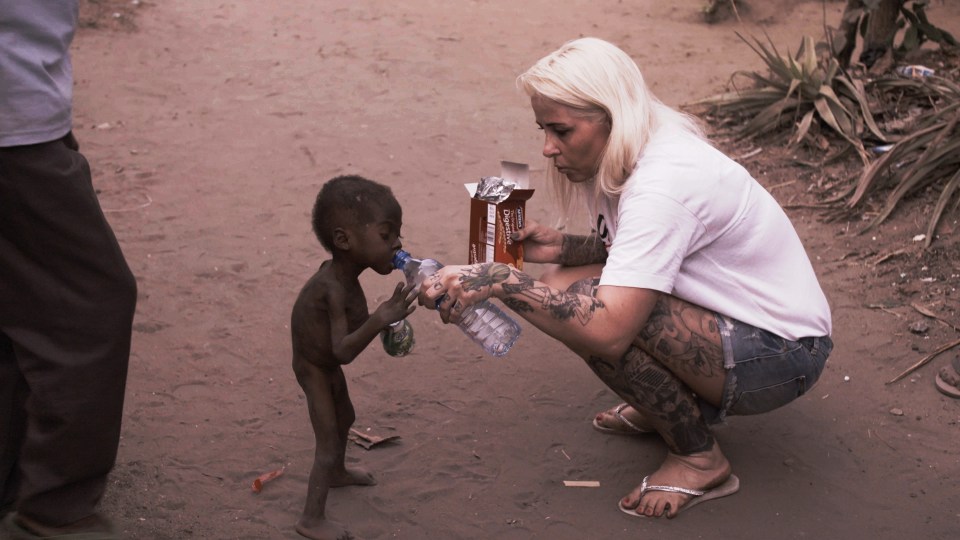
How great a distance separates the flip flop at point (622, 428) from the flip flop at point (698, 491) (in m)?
0.33

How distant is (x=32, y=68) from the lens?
250 centimetres

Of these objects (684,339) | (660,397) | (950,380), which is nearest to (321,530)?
(660,397)

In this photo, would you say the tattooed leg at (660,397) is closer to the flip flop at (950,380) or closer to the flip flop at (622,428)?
the flip flop at (622,428)

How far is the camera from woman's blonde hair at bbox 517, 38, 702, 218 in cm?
293

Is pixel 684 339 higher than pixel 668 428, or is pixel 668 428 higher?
pixel 684 339

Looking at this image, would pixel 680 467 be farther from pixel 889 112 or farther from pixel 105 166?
pixel 105 166

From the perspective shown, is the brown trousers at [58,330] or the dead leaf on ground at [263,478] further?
the dead leaf on ground at [263,478]

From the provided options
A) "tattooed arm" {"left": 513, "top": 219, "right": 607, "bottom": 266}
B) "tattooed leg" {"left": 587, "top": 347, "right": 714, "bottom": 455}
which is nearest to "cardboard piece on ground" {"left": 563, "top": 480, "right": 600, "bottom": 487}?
"tattooed leg" {"left": 587, "top": 347, "right": 714, "bottom": 455}

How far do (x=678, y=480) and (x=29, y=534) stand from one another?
188cm

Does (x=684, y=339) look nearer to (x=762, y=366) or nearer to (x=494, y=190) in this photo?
(x=762, y=366)

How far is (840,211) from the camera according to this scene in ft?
16.9

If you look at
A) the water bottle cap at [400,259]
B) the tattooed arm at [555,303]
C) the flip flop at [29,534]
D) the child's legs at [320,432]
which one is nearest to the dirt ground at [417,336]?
the child's legs at [320,432]

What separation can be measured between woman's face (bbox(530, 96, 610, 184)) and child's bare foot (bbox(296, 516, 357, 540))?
1.25 meters

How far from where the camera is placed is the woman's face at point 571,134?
2.97 m
